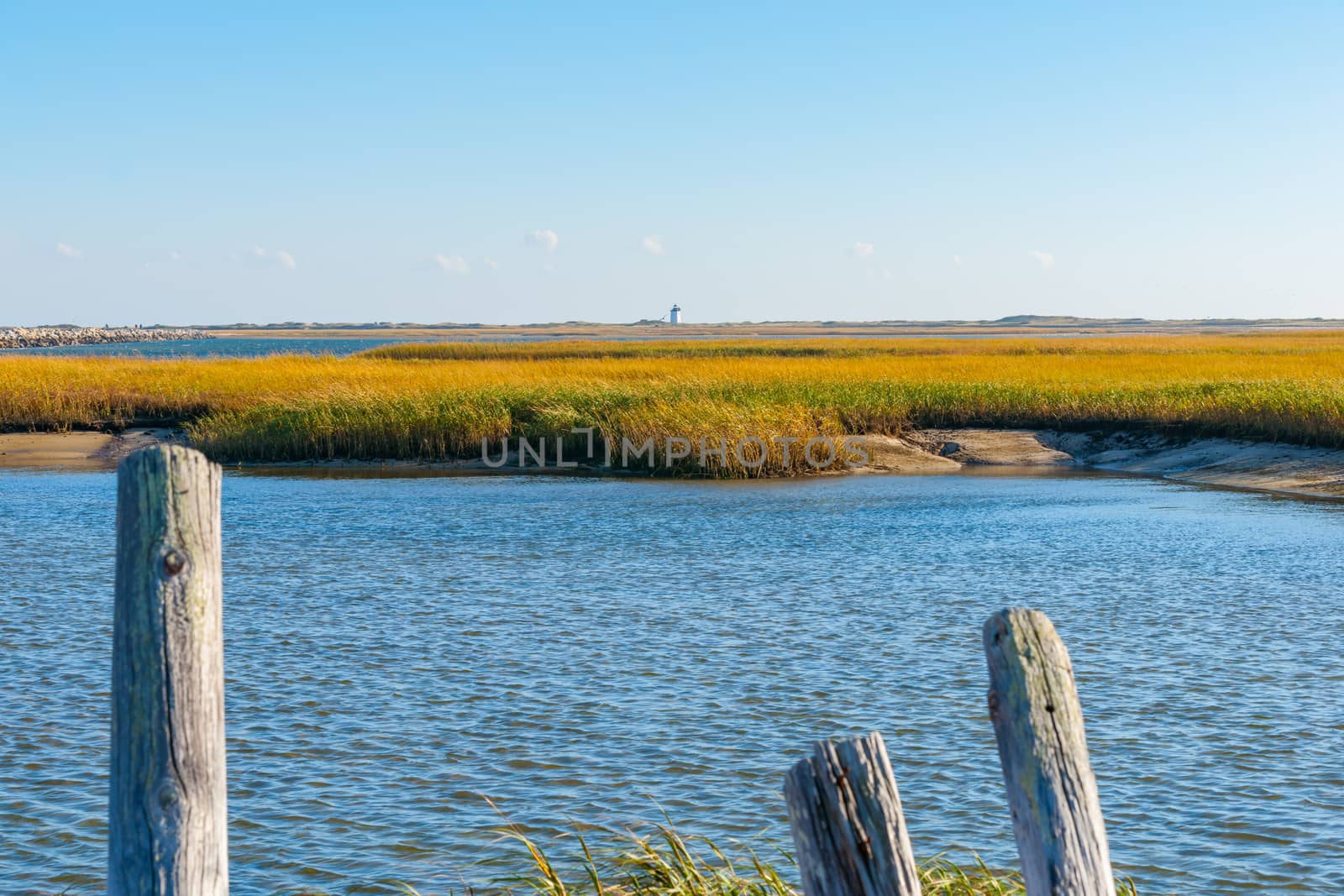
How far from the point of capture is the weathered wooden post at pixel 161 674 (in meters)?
3.63

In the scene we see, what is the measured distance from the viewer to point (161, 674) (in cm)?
369

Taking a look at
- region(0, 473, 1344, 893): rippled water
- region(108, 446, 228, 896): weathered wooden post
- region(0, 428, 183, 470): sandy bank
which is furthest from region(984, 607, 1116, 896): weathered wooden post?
region(0, 428, 183, 470): sandy bank

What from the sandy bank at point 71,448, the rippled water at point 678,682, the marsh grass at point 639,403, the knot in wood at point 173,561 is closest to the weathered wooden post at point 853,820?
the knot in wood at point 173,561

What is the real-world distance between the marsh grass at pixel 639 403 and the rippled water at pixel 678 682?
29.9 feet

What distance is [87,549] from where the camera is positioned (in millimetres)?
18031

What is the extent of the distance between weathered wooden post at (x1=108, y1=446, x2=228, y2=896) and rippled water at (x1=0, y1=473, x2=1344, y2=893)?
11.0 ft

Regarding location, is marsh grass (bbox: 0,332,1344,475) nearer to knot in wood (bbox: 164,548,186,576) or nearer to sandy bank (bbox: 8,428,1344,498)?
sandy bank (bbox: 8,428,1344,498)

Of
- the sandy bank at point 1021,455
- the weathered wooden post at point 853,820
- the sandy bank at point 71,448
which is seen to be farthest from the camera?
the sandy bank at point 71,448

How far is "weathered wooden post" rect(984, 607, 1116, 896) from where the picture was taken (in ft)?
12.1

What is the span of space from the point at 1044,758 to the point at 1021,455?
94.4ft

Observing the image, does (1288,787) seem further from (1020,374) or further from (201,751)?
(1020,374)

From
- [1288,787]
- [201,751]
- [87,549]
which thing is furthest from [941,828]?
[87,549]

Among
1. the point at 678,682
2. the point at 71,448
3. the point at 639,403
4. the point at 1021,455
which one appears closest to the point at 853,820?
the point at 678,682

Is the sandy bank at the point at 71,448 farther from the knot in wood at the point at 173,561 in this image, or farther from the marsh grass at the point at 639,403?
the knot in wood at the point at 173,561
